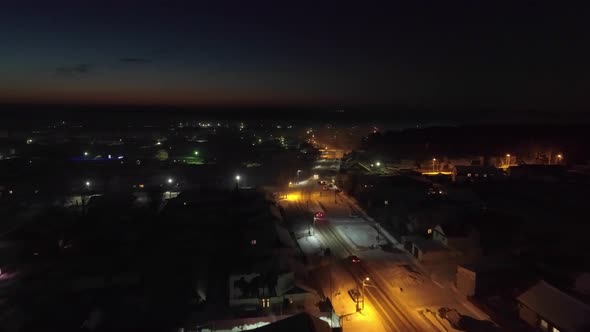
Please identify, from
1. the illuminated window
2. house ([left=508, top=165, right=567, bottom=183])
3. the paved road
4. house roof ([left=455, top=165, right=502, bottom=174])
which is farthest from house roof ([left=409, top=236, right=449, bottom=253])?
house roof ([left=455, top=165, right=502, bottom=174])

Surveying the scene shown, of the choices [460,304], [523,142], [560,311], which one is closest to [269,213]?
[460,304]

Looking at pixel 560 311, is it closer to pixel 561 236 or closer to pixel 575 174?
pixel 561 236

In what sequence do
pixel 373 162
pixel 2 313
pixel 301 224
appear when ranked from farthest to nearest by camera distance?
pixel 373 162 < pixel 301 224 < pixel 2 313

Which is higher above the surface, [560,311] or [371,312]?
[560,311]

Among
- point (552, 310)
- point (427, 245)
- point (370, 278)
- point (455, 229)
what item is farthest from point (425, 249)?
point (552, 310)

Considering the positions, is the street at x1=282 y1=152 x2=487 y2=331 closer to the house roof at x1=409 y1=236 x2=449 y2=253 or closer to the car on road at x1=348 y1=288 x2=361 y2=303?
the car on road at x1=348 y1=288 x2=361 y2=303

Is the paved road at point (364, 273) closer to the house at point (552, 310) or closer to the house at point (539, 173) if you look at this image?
the house at point (552, 310)
